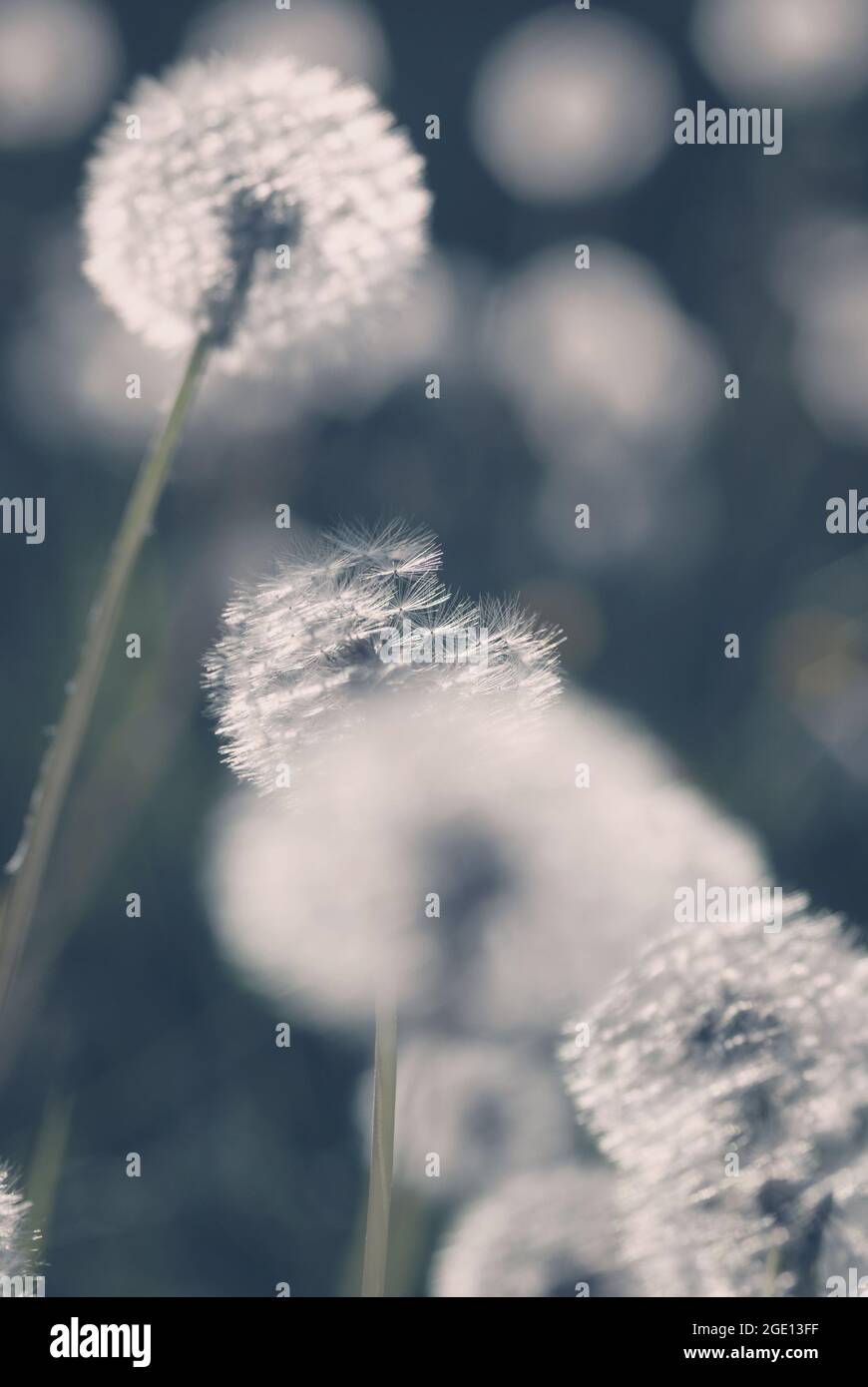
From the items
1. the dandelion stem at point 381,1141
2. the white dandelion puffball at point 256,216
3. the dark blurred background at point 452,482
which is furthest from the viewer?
the dark blurred background at point 452,482

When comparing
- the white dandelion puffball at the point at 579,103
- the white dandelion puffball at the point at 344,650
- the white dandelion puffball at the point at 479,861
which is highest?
the white dandelion puffball at the point at 579,103

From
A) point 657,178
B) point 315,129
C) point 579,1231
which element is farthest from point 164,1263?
point 657,178

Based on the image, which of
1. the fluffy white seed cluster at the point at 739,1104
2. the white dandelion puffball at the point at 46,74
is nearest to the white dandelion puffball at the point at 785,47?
the white dandelion puffball at the point at 46,74

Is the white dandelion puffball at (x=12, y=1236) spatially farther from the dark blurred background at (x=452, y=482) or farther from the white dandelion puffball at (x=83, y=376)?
the white dandelion puffball at (x=83, y=376)

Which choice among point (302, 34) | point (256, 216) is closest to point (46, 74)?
point (302, 34)

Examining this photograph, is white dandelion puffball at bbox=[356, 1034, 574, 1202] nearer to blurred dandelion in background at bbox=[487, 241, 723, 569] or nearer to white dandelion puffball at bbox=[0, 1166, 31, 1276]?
white dandelion puffball at bbox=[0, 1166, 31, 1276]

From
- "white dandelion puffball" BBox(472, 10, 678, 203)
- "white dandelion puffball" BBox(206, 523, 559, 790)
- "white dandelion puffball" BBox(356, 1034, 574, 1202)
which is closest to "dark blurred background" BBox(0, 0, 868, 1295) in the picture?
"white dandelion puffball" BBox(472, 10, 678, 203)

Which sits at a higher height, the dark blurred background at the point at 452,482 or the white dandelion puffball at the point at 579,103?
the white dandelion puffball at the point at 579,103
